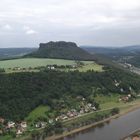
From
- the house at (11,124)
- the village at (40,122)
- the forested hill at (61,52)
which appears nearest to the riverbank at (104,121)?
the village at (40,122)

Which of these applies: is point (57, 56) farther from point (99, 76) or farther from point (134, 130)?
point (134, 130)

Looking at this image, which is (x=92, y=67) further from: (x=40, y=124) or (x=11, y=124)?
(x=11, y=124)

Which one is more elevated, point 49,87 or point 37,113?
point 49,87

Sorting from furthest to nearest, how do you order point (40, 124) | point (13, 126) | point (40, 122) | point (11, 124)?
1. point (40, 122)
2. point (40, 124)
3. point (11, 124)
4. point (13, 126)

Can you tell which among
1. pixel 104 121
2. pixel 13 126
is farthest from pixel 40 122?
pixel 104 121

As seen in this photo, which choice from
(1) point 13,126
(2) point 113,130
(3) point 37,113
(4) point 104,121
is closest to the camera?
(1) point 13,126

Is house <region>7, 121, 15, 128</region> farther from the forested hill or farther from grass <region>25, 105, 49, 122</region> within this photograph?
the forested hill

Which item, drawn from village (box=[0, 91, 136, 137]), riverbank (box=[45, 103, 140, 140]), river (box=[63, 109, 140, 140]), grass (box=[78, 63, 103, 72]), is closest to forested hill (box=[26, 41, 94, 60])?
grass (box=[78, 63, 103, 72])
